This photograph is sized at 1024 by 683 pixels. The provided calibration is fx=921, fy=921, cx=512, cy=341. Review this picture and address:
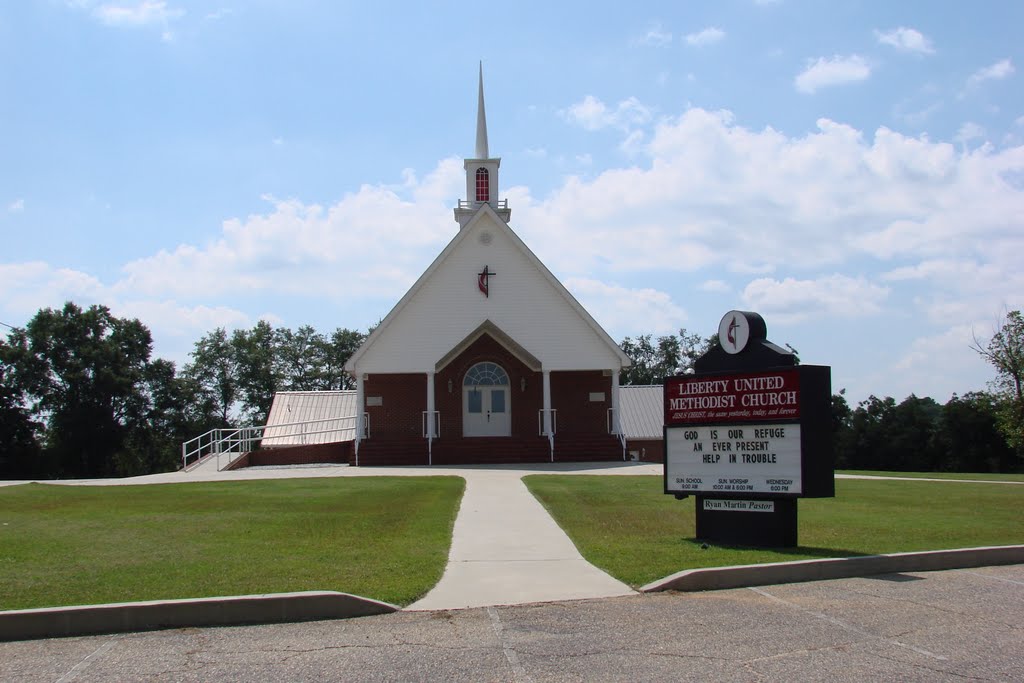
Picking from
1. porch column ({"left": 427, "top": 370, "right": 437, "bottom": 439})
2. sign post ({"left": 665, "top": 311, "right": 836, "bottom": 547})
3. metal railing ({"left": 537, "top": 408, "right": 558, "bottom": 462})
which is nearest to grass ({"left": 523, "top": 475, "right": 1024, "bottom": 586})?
sign post ({"left": 665, "top": 311, "right": 836, "bottom": 547})

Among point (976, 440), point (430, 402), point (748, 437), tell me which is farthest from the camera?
point (976, 440)

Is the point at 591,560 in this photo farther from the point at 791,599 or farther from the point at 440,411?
the point at 440,411

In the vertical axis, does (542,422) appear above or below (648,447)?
above

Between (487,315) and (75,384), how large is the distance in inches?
1688

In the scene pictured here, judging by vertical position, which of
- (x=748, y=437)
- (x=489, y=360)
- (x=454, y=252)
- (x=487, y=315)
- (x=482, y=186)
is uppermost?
(x=482, y=186)

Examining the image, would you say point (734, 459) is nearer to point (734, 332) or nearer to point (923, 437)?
point (734, 332)

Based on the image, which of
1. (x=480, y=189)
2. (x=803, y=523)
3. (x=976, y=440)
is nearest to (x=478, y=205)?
(x=480, y=189)

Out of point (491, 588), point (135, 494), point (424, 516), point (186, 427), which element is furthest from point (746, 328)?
point (186, 427)

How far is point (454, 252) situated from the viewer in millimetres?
34031

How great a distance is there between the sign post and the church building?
63.3ft

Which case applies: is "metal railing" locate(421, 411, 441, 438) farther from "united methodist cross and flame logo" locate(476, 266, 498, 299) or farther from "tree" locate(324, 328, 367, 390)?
"tree" locate(324, 328, 367, 390)

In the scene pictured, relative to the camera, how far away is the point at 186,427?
6994 cm

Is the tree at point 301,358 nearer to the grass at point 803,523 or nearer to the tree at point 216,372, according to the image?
the tree at point 216,372

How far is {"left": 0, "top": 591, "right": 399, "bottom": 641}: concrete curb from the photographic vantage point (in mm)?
7395
